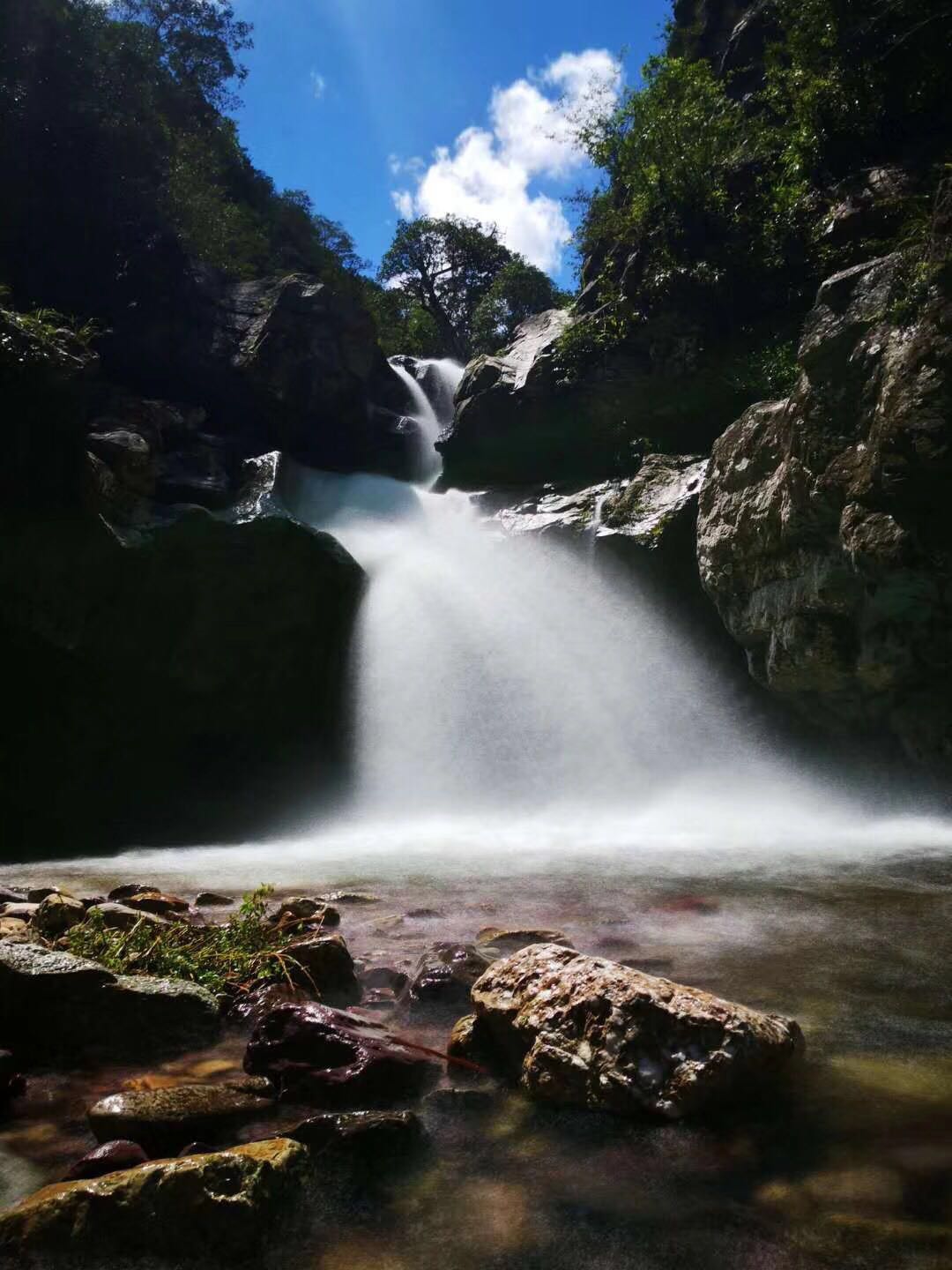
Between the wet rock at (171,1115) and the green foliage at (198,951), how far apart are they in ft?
4.20

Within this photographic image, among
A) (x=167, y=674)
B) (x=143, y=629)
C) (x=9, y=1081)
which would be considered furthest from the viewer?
(x=167, y=674)

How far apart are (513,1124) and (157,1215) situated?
1.32 metres

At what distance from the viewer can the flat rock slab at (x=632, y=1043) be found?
3.11 m

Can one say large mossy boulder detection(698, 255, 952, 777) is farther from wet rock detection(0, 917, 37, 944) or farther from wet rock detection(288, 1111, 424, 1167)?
wet rock detection(0, 917, 37, 944)

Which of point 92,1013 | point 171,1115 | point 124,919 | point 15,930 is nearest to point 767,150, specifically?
point 124,919

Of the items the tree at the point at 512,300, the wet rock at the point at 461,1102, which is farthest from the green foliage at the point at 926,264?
the tree at the point at 512,300

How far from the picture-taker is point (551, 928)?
5.71 meters

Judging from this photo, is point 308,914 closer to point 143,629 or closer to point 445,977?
point 445,977

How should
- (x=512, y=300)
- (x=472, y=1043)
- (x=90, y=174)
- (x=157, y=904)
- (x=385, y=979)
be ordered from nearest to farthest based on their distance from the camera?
(x=472, y=1043) < (x=385, y=979) < (x=157, y=904) < (x=90, y=174) < (x=512, y=300)

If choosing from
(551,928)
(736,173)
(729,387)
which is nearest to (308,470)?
(729,387)

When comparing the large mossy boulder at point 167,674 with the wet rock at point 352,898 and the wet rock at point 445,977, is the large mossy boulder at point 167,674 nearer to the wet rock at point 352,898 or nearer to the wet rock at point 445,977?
the wet rock at point 352,898

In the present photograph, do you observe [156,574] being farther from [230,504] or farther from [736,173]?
[736,173]

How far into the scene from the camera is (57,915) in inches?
219

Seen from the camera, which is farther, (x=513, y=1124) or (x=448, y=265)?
(x=448, y=265)
